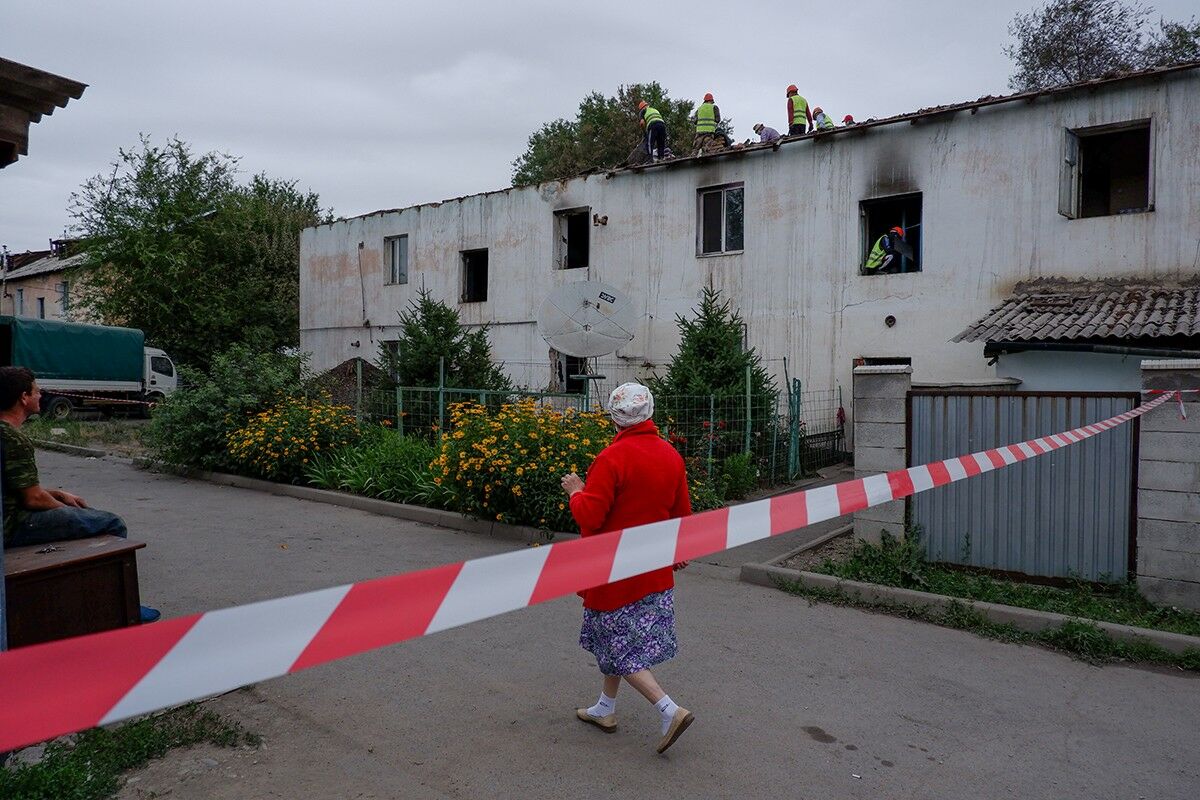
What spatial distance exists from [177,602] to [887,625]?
533 cm

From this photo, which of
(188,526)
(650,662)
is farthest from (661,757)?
(188,526)

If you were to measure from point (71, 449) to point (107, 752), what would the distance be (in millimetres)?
15960

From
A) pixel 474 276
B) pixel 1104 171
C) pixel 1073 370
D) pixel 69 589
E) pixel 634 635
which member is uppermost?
pixel 1104 171

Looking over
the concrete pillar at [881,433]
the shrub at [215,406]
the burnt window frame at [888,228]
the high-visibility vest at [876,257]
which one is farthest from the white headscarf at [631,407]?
the high-visibility vest at [876,257]

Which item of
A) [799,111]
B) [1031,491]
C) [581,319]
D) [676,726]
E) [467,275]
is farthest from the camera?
[467,275]

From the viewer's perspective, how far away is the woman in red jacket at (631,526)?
3.73 metres

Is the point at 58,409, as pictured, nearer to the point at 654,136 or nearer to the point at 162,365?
the point at 162,365

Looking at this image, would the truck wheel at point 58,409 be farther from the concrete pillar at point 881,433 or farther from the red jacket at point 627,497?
the red jacket at point 627,497

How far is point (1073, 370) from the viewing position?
11.6 metres

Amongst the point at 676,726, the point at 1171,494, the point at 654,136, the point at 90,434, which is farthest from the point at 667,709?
the point at 90,434

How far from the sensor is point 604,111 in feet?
116

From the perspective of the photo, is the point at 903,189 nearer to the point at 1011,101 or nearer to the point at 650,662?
the point at 1011,101

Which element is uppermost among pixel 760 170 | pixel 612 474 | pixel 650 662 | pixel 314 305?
pixel 760 170

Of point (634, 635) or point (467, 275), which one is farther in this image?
point (467, 275)
